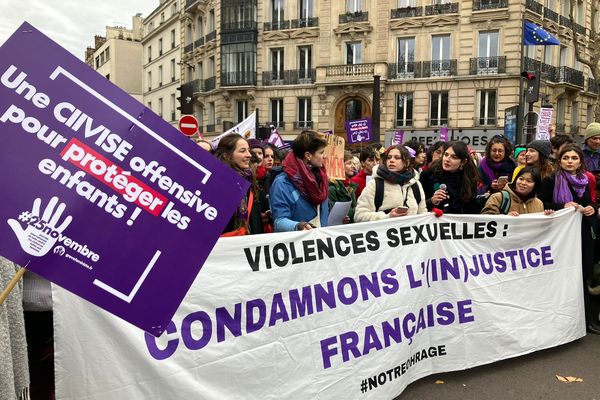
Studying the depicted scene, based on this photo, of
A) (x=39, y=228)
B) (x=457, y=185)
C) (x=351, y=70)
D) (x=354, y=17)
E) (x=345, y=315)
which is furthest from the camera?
(x=354, y=17)

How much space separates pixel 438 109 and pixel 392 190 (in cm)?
2402

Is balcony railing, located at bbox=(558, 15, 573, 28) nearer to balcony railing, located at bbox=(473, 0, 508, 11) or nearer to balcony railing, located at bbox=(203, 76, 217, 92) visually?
balcony railing, located at bbox=(473, 0, 508, 11)

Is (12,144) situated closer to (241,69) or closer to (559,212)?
(559,212)

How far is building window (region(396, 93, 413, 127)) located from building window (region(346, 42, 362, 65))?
11.1 feet

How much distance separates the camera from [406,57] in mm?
26922

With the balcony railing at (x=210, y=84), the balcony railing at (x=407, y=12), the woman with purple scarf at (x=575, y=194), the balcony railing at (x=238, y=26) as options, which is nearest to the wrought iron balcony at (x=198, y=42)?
the balcony railing at (x=210, y=84)

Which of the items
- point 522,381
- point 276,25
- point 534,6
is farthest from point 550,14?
point 522,381

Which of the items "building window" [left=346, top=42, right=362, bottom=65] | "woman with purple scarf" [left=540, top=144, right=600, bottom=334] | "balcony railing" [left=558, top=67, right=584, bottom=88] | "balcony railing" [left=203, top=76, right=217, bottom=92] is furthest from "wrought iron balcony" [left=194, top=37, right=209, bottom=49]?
"woman with purple scarf" [left=540, top=144, right=600, bottom=334]

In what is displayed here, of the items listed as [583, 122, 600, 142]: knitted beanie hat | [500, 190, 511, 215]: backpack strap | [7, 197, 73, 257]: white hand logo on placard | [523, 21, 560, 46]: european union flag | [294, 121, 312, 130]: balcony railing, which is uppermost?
[523, 21, 560, 46]: european union flag

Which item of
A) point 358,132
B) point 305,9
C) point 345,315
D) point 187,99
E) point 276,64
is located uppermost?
point 305,9

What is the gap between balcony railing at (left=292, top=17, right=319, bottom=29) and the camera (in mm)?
28828

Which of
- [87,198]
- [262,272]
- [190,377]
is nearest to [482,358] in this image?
[262,272]

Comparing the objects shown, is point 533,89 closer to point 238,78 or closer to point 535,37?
point 535,37

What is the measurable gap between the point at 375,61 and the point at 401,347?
26.0 meters
